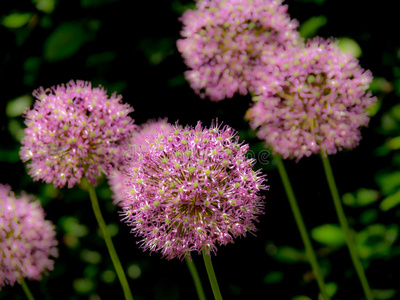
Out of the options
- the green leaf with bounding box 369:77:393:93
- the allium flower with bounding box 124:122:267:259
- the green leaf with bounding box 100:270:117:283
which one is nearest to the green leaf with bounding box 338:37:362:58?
the green leaf with bounding box 369:77:393:93

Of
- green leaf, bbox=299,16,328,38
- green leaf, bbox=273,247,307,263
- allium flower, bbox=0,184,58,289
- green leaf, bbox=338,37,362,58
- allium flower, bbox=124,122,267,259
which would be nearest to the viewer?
allium flower, bbox=124,122,267,259

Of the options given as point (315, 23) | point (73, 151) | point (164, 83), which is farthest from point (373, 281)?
point (73, 151)

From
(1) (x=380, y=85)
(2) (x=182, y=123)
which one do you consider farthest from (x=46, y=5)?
(1) (x=380, y=85)

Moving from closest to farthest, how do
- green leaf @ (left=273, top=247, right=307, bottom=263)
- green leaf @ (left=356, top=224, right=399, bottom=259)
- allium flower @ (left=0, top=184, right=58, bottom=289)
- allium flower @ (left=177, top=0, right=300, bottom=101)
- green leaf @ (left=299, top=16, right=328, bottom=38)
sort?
allium flower @ (left=0, top=184, right=58, bottom=289) → allium flower @ (left=177, top=0, right=300, bottom=101) → green leaf @ (left=299, top=16, right=328, bottom=38) → green leaf @ (left=356, top=224, right=399, bottom=259) → green leaf @ (left=273, top=247, right=307, bottom=263)

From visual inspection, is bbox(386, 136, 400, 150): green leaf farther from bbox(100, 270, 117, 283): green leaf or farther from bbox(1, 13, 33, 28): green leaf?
bbox(1, 13, 33, 28): green leaf

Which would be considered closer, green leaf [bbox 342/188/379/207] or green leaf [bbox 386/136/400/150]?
green leaf [bbox 386/136/400/150]

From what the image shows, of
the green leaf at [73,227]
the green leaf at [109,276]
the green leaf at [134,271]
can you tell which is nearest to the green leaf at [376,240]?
the green leaf at [134,271]

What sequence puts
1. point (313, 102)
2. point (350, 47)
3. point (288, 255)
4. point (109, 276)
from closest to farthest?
point (313, 102) < point (350, 47) < point (288, 255) < point (109, 276)

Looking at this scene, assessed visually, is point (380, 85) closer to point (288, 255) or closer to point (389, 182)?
point (389, 182)

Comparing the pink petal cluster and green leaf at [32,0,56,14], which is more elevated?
green leaf at [32,0,56,14]
